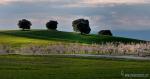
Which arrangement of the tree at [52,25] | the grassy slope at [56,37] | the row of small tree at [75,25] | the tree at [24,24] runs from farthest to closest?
the tree at [52,25] < the tree at [24,24] < the row of small tree at [75,25] < the grassy slope at [56,37]

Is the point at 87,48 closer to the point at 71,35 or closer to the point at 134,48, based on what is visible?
the point at 134,48

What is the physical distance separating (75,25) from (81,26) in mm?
2898

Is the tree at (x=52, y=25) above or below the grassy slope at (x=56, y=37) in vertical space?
above

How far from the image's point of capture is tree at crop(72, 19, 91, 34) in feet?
481

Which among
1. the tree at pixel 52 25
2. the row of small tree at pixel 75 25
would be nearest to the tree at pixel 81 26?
the row of small tree at pixel 75 25

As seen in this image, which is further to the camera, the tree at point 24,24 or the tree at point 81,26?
the tree at point 24,24

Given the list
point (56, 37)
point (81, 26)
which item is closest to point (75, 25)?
point (81, 26)

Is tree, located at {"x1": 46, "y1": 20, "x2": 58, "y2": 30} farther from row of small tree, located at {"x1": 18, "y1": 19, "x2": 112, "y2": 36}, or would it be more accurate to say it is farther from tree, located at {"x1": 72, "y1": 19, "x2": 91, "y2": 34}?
tree, located at {"x1": 72, "y1": 19, "x2": 91, "y2": 34}

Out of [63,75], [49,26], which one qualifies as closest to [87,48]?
[63,75]

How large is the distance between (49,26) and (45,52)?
8606 centimetres

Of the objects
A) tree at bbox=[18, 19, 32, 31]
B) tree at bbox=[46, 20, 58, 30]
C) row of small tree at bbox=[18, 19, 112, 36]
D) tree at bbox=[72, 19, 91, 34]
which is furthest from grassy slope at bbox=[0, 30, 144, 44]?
tree at bbox=[46, 20, 58, 30]

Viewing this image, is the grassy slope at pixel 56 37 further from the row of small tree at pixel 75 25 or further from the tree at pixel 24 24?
the tree at pixel 24 24

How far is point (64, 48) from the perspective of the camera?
72.9 m

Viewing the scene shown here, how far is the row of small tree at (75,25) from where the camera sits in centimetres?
14688
